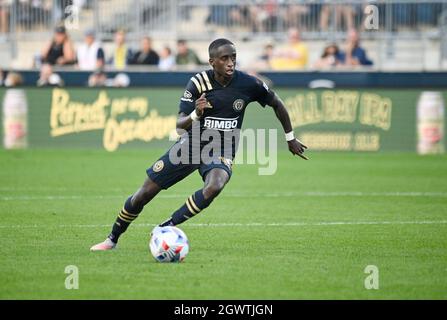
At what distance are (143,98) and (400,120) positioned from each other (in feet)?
21.1

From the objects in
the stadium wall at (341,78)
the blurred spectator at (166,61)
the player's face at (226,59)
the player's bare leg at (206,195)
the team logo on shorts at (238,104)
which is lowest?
the player's bare leg at (206,195)

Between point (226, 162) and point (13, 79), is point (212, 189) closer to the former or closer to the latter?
point (226, 162)

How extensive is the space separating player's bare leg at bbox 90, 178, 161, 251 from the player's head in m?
1.48

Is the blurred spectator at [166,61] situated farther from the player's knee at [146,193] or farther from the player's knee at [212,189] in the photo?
the player's knee at [212,189]

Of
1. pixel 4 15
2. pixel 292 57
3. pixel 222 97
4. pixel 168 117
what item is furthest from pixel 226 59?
pixel 4 15

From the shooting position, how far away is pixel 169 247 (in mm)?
10039

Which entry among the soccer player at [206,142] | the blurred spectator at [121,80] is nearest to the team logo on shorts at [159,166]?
the soccer player at [206,142]

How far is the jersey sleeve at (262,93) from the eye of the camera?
1114 cm

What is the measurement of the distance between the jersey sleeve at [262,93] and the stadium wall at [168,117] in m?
13.1

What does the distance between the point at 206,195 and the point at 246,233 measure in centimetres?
216

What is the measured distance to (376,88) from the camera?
2447cm
